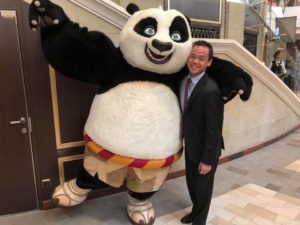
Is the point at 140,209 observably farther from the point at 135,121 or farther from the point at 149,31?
the point at 149,31

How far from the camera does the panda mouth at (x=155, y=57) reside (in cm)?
166

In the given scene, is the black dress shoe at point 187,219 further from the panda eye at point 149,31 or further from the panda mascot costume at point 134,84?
the panda eye at point 149,31

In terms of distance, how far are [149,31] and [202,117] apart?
0.67 m

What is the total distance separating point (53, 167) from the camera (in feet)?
7.36

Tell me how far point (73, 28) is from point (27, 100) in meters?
0.76

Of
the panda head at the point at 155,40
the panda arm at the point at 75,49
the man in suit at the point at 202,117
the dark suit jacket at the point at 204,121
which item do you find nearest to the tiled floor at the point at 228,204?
the man in suit at the point at 202,117

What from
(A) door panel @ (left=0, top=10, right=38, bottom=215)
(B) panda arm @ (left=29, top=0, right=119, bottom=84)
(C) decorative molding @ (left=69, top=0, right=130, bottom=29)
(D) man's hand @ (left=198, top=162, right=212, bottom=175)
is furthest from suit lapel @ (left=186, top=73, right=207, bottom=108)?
(A) door panel @ (left=0, top=10, right=38, bottom=215)

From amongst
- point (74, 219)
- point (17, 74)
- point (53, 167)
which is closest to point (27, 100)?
point (17, 74)

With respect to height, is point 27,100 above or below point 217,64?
below

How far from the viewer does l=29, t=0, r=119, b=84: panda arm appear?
155cm

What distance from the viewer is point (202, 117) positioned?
1.83 metres

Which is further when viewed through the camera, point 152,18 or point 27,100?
point 27,100

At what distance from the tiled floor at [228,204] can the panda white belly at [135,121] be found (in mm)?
762

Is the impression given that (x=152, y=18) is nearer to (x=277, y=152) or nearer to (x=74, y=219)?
(x=74, y=219)
